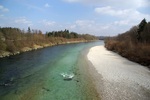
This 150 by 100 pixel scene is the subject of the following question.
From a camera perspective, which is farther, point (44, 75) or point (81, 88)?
point (44, 75)

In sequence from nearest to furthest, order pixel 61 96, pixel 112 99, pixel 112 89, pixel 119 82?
1. pixel 112 99
2. pixel 61 96
3. pixel 112 89
4. pixel 119 82

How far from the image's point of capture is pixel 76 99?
1308 centimetres

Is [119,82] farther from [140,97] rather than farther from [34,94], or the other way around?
[34,94]

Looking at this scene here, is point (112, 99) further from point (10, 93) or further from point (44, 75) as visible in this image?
point (44, 75)

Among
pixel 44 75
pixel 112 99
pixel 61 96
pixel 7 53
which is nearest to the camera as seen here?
pixel 112 99

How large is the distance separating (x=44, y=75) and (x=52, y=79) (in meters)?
2.10

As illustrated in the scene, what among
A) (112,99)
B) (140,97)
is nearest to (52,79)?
(112,99)

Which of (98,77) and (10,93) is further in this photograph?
(98,77)

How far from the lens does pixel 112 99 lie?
1278cm

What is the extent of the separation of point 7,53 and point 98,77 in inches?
1079

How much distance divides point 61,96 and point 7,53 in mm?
29995

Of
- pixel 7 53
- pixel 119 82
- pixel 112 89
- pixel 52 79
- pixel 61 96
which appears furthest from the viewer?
pixel 7 53

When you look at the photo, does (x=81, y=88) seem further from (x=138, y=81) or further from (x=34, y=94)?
(x=138, y=81)

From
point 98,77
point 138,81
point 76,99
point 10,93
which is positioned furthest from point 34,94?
point 138,81
